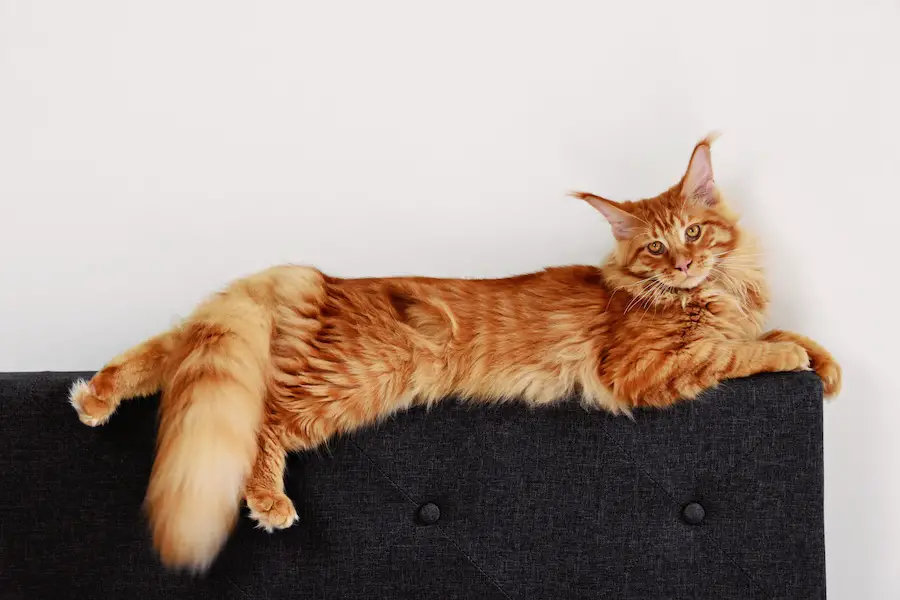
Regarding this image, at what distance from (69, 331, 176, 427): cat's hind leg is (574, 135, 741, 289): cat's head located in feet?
3.20

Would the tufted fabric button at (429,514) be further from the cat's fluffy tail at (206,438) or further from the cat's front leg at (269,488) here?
the cat's fluffy tail at (206,438)

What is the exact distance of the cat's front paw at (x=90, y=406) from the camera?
59.1 inches

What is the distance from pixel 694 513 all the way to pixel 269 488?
0.84m

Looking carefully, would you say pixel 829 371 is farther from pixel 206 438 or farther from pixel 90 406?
pixel 90 406

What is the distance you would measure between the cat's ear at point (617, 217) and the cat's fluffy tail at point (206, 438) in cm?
79

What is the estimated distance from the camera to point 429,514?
59.2 inches

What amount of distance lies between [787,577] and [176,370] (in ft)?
Result: 4.15

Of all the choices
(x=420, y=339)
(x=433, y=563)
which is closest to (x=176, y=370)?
(x=420, y=339)

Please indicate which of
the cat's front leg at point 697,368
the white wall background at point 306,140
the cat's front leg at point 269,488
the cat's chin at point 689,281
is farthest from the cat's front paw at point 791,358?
the cat's front leg at point 269,488

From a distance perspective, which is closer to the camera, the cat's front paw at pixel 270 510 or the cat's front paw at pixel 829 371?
the cat's front paw at pixel 270 510

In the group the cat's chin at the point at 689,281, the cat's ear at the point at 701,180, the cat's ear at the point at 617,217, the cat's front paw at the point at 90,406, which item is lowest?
the cat's front paw at the point at 90,406

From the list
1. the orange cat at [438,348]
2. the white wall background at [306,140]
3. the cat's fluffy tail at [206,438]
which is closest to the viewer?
the cat's fluffy tail at [206,438]

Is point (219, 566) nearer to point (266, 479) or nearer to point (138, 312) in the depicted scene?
point (266, 479)

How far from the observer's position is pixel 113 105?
6.66 feet
